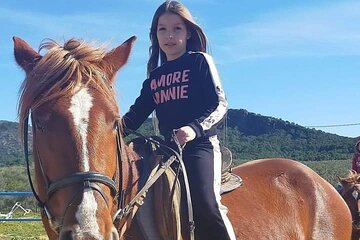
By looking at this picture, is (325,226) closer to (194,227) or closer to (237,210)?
(237,210)

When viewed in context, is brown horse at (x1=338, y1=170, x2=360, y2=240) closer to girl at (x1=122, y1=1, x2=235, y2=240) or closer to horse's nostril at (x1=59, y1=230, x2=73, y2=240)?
girl at (x1=122, y1=1, x2=235, y2=240)

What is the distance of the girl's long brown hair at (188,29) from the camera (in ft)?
12.9

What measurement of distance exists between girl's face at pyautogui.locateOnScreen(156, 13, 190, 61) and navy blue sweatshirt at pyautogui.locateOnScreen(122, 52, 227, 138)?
0.37 feet

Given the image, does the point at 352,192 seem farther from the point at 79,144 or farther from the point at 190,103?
the point at 79,144

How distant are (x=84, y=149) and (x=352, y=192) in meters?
5.88

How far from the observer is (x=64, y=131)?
2648 mm

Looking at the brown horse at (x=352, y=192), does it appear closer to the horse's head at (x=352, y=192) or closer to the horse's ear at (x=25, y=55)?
the horse's head at (x=352, y=192)

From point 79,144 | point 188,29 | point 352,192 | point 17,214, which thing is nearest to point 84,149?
point 79,144

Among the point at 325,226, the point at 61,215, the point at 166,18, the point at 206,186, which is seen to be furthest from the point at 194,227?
the point at 325,226

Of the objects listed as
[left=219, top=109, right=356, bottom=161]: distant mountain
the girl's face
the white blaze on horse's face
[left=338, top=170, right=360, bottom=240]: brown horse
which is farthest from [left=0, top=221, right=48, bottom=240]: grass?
[left=219, top=109, right=356, bottom=161]: distant mountain

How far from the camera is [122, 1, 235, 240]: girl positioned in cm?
339

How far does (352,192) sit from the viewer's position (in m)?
7.71

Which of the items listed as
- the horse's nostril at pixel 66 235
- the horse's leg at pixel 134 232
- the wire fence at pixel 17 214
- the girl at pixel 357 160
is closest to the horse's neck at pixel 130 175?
the horse's leg at pixel 134 232

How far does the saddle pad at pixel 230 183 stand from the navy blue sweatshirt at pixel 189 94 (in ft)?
1.40
